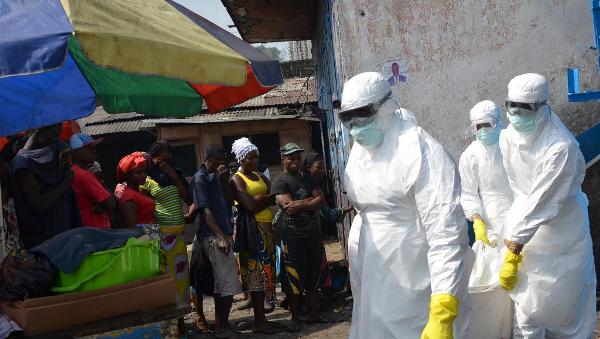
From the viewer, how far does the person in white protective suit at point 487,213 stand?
5.04 m

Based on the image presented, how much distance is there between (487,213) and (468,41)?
2.23 metres

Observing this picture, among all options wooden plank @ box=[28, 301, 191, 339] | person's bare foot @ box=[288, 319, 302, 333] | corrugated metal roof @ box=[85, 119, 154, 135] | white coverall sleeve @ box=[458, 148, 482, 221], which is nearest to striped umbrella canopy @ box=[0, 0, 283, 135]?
wooden plank @ box=[28, 301, 191, 339]

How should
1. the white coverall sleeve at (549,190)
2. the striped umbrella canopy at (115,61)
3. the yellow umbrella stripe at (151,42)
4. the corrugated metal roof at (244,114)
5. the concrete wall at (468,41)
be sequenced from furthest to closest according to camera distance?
the corrugated metal roof at (244,114)
the concrete wall at (468,41)
the white coverall sleeve at (549,190)
the yellow umbrella stripe at (151,42)
the striped umbrella canopy at (115,61)

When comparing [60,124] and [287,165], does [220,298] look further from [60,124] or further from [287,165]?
[60,124]

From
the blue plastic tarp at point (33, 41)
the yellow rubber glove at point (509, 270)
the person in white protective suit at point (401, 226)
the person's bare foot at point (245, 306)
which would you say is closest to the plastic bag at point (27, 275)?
the blue plastic tarp at point (33, 41)

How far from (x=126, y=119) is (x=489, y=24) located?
11.3 m

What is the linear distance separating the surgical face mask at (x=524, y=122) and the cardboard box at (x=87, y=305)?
276 cm

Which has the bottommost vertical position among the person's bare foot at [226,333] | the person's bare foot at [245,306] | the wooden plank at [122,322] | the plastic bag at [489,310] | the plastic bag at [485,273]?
the person's bare foot at [245,306]

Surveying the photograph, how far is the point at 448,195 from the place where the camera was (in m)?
3.30

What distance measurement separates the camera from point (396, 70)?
777 centimetres

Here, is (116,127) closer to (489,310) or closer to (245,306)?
(245,306)

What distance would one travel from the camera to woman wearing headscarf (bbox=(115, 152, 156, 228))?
20.5ft

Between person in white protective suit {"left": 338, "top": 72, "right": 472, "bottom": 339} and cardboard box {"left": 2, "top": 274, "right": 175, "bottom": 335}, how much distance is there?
112 centimetres

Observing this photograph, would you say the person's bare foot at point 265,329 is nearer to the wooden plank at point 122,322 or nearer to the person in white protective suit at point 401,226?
the wooden plank at point 122,322
